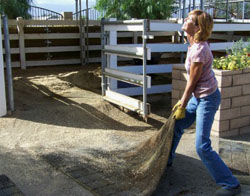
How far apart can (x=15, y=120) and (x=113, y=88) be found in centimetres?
211

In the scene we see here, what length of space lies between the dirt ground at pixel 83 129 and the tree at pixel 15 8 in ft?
17.2

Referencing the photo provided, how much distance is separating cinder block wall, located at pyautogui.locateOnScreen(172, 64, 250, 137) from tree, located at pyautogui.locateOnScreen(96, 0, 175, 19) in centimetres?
802

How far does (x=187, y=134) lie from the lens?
580cm

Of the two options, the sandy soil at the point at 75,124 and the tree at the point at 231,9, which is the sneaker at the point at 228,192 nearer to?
the sandy soil at the point at 75,124

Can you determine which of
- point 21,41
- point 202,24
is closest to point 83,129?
point 202,24

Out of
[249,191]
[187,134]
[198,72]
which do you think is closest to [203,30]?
[198,72]

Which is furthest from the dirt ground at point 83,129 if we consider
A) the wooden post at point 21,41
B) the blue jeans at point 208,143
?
the wooden post at point 21,41

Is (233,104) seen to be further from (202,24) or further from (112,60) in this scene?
(112,60)

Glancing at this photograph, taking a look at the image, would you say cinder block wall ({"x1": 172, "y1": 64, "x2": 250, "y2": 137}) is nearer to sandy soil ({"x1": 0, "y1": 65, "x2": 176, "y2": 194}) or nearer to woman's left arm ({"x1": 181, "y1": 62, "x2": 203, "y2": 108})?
sandy soil ({"x1": 0, "y1": 65, "x2": 176, "y2": 194})

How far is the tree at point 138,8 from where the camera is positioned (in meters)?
13.4

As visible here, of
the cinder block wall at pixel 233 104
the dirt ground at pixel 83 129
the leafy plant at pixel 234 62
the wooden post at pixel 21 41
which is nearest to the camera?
the dirt ground at pixel 83 129

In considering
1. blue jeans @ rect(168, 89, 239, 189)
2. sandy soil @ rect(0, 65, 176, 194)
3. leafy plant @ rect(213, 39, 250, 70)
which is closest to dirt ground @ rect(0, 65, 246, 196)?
sandy soil @ rect(0, 65, 176, 194)

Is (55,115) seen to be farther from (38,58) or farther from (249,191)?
(38,58)

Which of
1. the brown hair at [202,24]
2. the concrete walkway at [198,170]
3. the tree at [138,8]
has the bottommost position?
the concrete walkway at [198,170]
